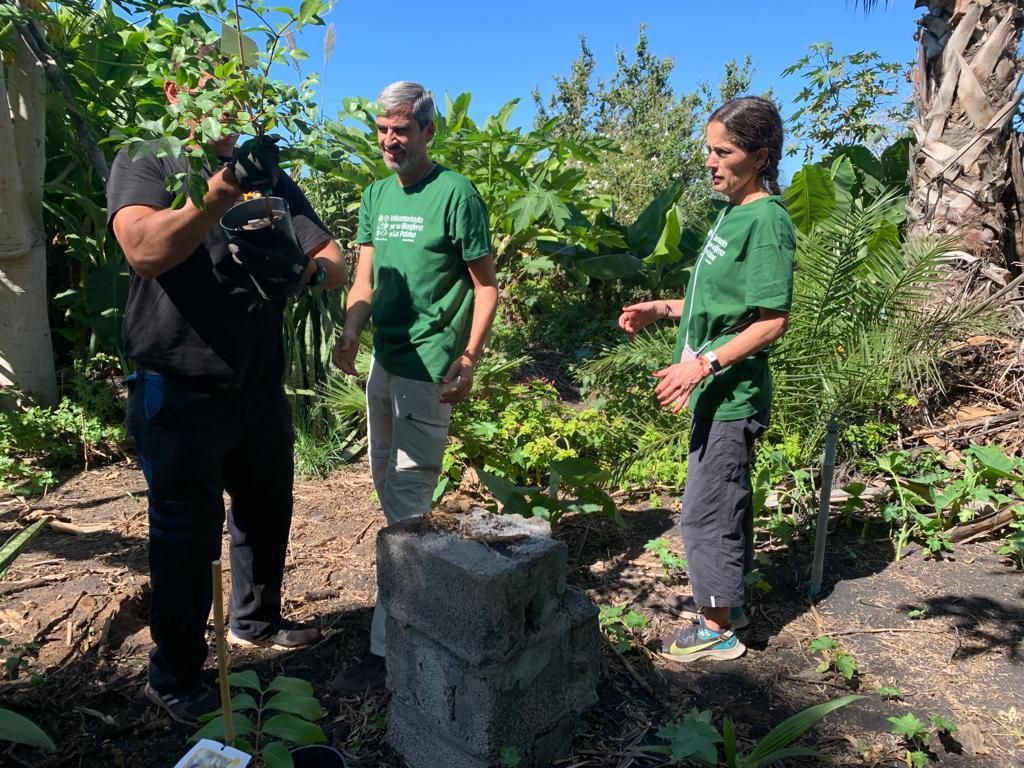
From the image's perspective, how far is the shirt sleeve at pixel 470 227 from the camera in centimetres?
275

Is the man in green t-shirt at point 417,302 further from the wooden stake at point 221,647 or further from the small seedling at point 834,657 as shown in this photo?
the small seedling at point 834,657

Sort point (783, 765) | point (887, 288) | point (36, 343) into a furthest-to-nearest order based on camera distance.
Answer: point (36, 343) < point (887, 288) < point (783, 765)

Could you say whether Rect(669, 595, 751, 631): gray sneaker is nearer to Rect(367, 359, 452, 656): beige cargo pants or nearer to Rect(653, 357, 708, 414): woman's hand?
Rect(653, 357, 708, 414): woman's hand

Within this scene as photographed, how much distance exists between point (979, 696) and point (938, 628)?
19.0 inches

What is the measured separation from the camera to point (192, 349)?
235 cm

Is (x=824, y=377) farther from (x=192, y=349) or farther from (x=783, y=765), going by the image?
(x=192, y=349)

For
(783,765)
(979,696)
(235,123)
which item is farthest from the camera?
(979,696)

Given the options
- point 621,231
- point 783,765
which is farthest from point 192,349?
point 621,231

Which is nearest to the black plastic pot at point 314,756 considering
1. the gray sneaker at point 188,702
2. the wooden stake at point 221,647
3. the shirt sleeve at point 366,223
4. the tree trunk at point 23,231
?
the wooden stake at point 221,647

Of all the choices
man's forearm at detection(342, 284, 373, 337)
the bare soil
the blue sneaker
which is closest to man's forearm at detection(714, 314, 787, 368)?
the blue sneaker

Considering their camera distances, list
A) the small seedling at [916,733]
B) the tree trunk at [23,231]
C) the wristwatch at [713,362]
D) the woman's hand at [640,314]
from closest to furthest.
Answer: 1. the small seedling at [916,733]
2. the wristwatch at [713,362]
3. the woman's hand at [640,314]
4. the tree trunk at [23,231]

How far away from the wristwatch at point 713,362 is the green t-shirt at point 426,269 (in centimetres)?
89

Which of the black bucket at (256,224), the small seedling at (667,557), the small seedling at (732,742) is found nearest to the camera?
the small seedling at (732,742)

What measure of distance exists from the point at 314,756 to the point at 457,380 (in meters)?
1.31
